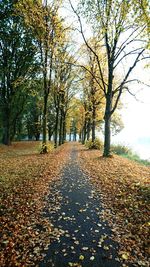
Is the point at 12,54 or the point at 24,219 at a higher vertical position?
the point at 12,54

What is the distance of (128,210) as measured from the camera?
7070mm

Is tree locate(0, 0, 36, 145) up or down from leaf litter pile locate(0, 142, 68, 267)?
up

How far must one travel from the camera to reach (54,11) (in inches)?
790

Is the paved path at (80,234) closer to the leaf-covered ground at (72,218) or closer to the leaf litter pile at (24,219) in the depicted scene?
the leaf-covered ground at (72,218)

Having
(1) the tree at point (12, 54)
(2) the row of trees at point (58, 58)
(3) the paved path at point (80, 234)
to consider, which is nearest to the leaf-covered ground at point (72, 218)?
(3) the paved path at point (80, 234)

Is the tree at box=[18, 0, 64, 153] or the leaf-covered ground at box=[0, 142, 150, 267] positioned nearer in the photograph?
the leaf-covered ground at box=[0, 142, 150, 267]

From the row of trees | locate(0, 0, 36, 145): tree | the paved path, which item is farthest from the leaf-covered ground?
locate(0, 0, 36, 145): tree

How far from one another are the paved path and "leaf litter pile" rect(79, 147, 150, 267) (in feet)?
0.86

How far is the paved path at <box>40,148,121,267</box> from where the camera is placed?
461cm

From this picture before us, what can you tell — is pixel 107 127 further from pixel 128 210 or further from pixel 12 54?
pixel 12 54

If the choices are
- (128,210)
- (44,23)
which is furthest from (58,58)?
(128,210)

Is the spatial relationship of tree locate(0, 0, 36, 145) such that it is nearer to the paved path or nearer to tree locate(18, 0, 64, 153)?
tree locate(18, 0, 64, 153)

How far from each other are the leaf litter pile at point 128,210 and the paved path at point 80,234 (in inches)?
10.3

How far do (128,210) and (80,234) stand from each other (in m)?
2.07
